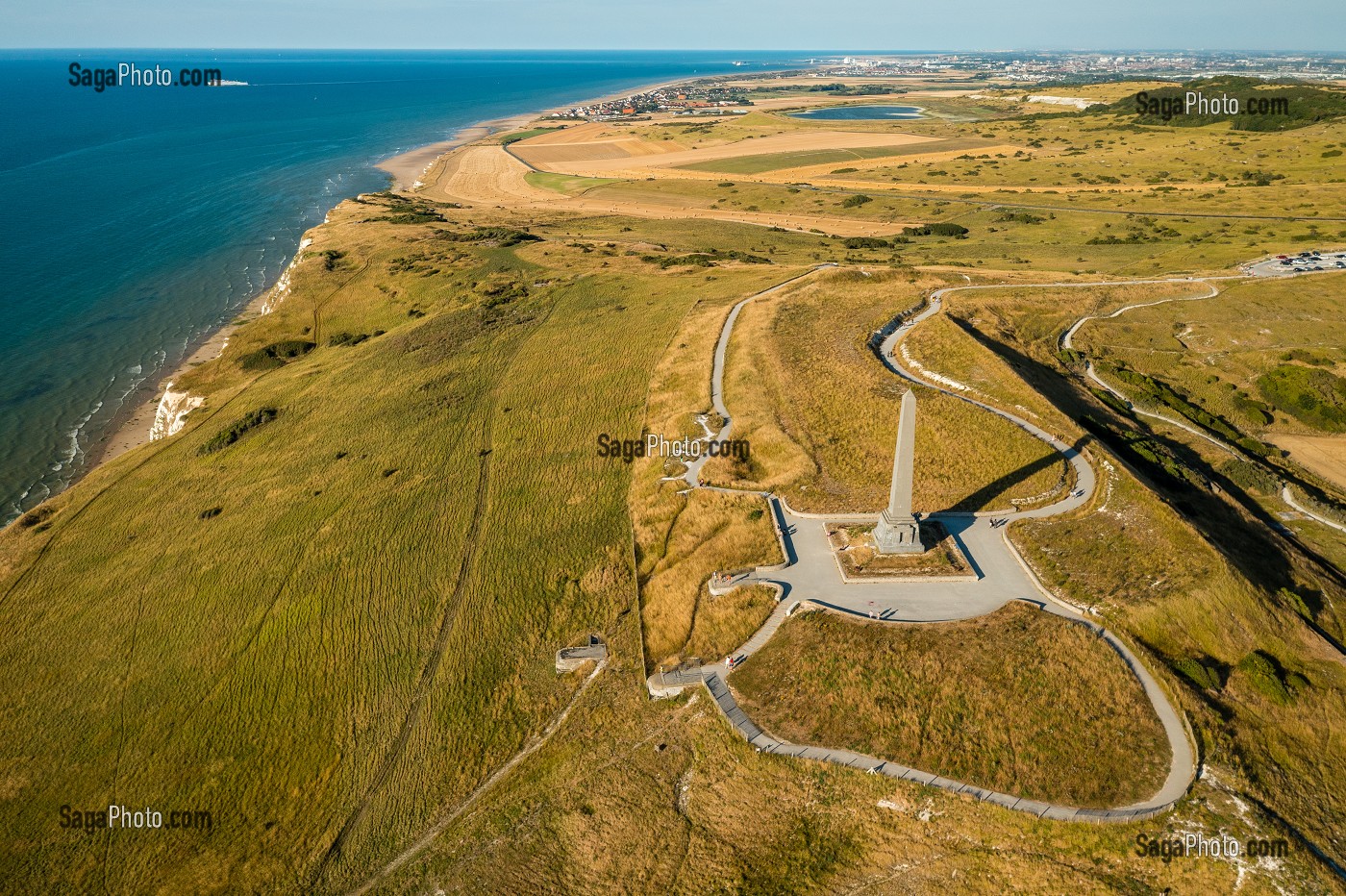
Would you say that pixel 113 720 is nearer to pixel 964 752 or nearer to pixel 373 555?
pixel 373 555

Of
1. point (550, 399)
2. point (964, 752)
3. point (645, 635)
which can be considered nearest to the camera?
point (964, 752)

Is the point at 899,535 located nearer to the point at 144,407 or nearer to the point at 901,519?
the point at 901,519

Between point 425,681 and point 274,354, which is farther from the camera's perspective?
point 274,354

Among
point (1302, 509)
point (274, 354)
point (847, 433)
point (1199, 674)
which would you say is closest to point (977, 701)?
point (1199, 674)

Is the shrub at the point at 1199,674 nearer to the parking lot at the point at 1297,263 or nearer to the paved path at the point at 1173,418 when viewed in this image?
the paved path at the point at 1173,418

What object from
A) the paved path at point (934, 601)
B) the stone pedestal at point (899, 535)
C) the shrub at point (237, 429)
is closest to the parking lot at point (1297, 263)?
the paved path at point (934, 601)

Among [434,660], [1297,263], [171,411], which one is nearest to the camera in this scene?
[434,660]

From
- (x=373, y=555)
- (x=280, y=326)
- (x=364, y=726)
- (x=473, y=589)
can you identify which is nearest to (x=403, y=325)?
(x=280, y=326)
